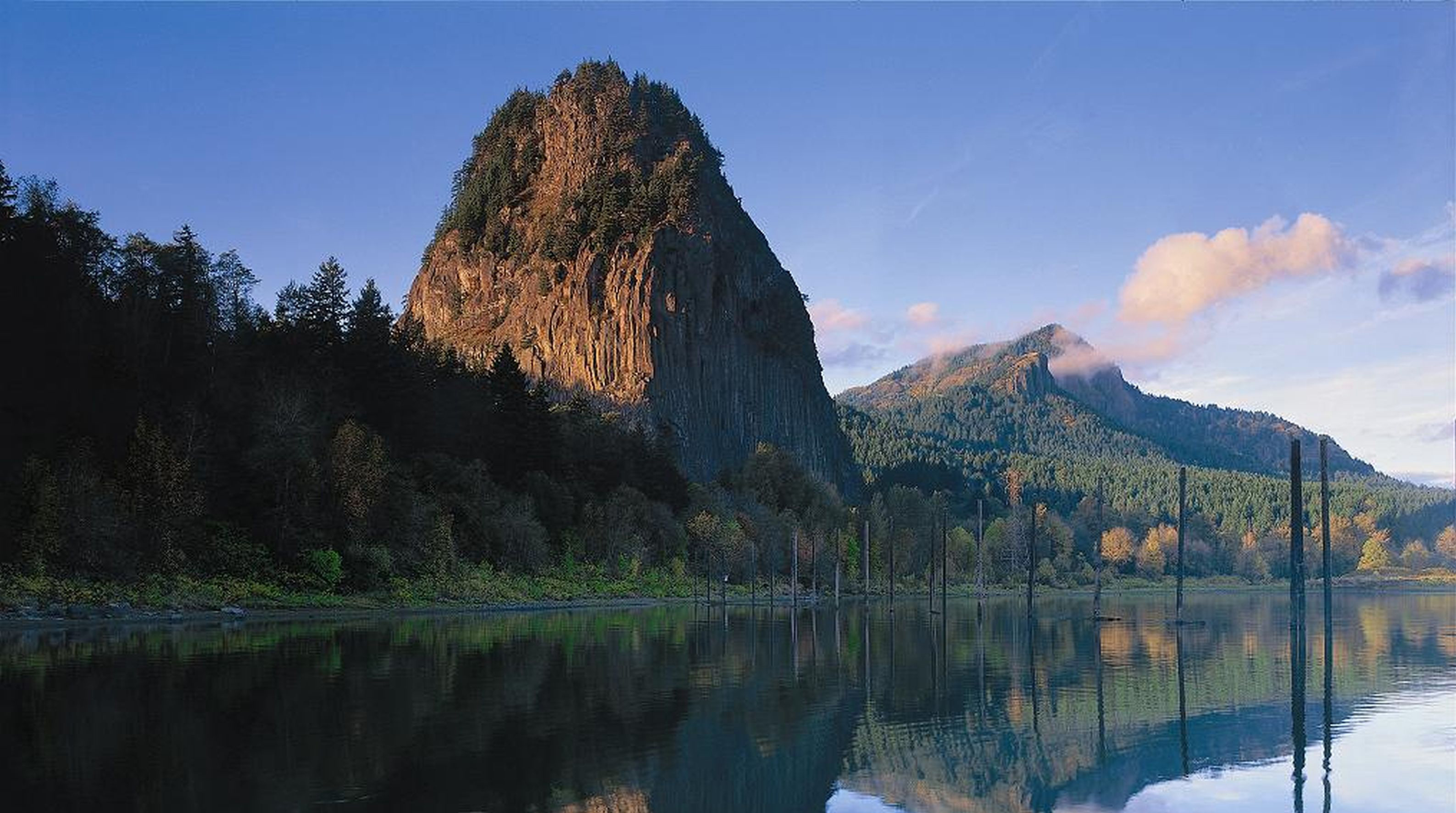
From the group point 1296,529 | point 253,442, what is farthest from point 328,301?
point 1296,529

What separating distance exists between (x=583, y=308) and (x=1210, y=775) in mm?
136662

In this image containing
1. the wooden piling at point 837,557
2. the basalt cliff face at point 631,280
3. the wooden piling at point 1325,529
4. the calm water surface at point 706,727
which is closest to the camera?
the calm water surface at point 706,727

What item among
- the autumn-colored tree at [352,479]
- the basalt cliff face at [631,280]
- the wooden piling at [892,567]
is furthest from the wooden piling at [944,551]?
the autumn-colored tree at [352,479]

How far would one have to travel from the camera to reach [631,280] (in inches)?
5866

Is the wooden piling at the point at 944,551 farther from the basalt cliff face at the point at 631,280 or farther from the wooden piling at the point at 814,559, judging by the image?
the basalt cliff face at the point at 631,280

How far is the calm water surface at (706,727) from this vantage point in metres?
16.1

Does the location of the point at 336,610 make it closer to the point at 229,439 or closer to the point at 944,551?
the point at 229,439

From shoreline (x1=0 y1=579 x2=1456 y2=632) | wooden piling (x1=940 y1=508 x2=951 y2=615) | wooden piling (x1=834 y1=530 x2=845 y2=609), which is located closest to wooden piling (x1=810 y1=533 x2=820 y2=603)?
wooden piling (x1=834 y1=530 x2=845 y2=609)

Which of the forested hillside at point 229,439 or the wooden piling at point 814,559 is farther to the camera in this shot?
the wooden piling at point 814,559

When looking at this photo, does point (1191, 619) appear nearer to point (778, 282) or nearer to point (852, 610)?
point (852, 610)

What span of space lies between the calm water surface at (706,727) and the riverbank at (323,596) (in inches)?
268

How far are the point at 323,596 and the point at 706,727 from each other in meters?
46.6

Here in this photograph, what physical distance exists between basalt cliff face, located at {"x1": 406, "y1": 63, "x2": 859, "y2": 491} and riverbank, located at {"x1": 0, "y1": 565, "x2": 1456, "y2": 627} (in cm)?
4125

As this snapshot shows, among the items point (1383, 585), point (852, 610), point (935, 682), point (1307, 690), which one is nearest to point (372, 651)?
point (935, 682)
